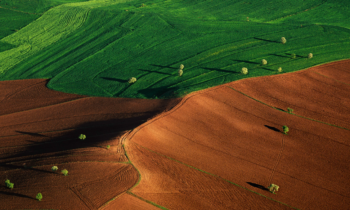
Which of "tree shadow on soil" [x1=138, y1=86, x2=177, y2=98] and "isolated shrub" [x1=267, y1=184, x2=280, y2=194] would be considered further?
"tree shadow on soil" [x1=138, y1=86, x2=177, y2=98]

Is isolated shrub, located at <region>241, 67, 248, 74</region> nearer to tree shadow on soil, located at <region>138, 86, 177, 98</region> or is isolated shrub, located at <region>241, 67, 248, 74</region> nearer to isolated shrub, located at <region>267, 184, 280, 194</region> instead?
tree shadow on soil, located at <region>138, 86, 177, 98</region>

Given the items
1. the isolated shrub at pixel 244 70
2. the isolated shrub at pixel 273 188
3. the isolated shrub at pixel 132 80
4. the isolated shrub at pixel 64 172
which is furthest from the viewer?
the isolated shrub at pixel 132 80

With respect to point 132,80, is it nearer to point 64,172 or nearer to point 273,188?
point 64,172

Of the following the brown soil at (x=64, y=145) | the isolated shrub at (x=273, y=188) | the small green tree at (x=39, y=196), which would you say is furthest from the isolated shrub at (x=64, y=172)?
the isolated shrub at (x=273, y=188)

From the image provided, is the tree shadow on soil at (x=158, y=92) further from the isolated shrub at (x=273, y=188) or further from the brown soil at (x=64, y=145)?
the isolated shrub at (x=273, y=188)

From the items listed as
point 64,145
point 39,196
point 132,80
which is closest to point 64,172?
point 39,196

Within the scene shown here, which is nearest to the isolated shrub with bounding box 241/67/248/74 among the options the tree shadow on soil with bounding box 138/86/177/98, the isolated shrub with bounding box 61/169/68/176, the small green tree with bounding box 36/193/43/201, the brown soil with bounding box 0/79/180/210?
the tree shadow on soil with bounding box 138/86/177/98
